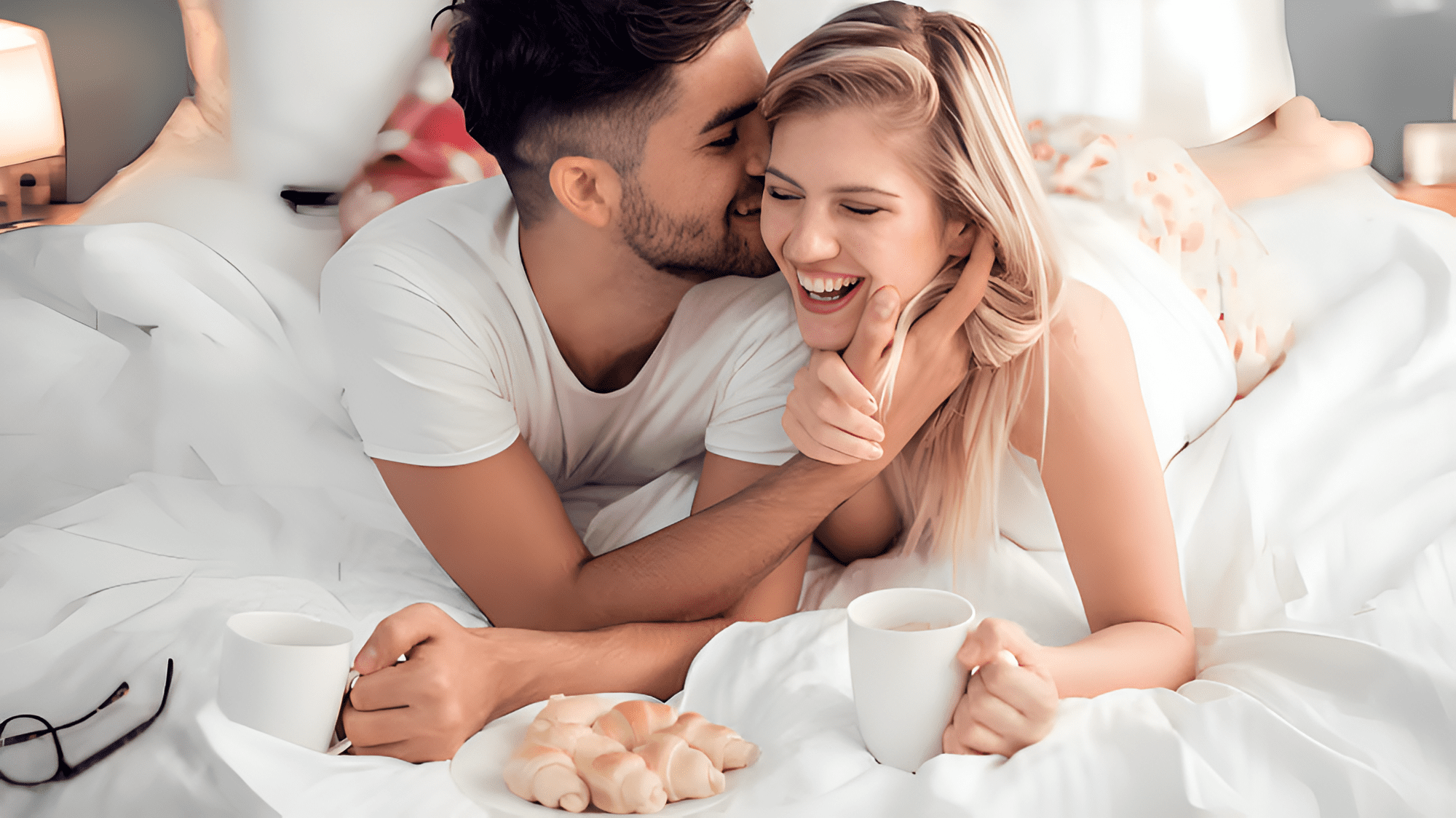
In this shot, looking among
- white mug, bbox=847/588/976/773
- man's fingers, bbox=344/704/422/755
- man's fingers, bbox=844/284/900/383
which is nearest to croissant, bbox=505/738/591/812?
man's fingers, bbox=344/704/422/755

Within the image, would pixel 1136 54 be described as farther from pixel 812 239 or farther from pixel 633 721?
pixel 633 721

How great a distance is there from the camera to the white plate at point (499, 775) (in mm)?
716

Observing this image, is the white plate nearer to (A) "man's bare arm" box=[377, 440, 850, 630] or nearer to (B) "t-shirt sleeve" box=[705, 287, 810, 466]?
(A) "man's bare arm" box=[377, 440, 850, 630]

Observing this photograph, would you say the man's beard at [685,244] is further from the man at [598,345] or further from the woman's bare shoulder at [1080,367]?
the woman's bare shoulder at [1080,367]

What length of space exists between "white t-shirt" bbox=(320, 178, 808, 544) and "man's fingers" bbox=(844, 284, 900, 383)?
140 millimetres

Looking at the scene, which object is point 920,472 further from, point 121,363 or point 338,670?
point 121,363

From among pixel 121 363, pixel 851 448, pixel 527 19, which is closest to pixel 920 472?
pixel 851 448

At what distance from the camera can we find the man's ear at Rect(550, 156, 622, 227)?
111cm

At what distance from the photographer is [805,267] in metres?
1.04

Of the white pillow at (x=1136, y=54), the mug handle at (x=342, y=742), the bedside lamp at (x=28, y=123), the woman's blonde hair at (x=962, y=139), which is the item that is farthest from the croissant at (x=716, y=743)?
the bedside lamp at (x=28, y=123)

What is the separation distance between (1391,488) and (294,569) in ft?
4.06

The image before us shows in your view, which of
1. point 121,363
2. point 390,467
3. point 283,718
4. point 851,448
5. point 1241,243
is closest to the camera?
point 283,718

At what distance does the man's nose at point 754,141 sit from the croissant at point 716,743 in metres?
0.57

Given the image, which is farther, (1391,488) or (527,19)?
(1391,488)
